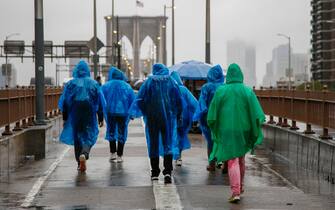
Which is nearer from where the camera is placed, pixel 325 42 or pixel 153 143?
pixel 153 143

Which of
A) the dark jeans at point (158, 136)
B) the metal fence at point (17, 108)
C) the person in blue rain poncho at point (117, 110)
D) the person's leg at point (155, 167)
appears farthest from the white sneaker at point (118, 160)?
the dark jeans at point (158, 136)

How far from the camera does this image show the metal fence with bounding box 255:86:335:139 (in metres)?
14.6

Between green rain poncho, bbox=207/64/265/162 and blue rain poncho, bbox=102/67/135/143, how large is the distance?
17.7ft

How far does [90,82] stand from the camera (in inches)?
571

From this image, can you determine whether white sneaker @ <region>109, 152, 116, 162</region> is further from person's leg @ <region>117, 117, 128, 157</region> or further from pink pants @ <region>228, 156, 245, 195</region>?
pink pants @ <region>228, 156, 245, 195</region>

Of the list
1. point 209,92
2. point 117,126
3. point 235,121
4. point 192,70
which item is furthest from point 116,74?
point 192,70

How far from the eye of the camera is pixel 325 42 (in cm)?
18400

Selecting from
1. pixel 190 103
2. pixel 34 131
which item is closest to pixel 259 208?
pixel 190 103

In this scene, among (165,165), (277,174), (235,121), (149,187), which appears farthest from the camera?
(277,174)

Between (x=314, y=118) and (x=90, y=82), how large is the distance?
4.21 metres

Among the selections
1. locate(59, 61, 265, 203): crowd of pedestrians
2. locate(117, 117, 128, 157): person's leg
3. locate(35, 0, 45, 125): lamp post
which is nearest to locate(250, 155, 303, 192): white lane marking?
locate(59, 61, 265, 203): crowd of pedestrians

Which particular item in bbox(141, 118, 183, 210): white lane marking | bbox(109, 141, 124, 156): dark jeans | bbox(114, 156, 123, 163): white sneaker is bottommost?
bbox(114, 156, 123, 163): white sneaker

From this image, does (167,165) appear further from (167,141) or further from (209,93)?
(209,93)

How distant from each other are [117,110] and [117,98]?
9.2 inches
